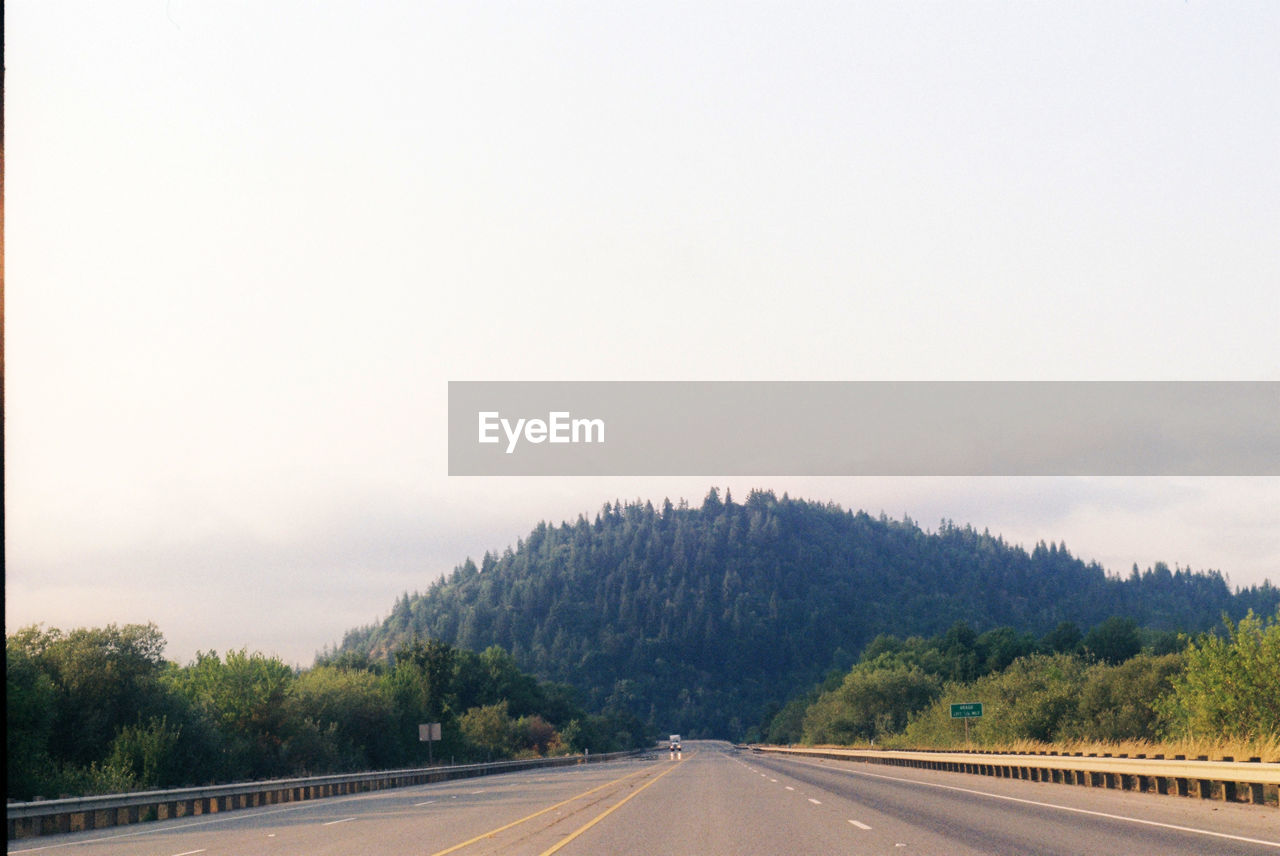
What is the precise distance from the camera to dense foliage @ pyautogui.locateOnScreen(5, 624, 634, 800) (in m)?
34.5

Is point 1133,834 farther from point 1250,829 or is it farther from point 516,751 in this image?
point 516,751

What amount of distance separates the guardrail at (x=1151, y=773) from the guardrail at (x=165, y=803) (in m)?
22.0

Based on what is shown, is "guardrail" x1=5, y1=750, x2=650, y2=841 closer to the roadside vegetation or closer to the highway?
the highway

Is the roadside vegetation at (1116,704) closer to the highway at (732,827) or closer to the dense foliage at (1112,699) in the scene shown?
the dense foliage at (1112,699)

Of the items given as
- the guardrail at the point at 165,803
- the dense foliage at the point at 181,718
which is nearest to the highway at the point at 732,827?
the guardrail at the point at 165,803

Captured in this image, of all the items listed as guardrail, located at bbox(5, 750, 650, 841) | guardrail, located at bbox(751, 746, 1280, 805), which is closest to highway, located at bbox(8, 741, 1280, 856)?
guardrail, located at bbox(751, 746, 1280, 805)

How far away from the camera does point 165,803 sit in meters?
29.5

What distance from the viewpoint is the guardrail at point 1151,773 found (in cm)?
2183

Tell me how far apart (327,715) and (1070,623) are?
126618mm

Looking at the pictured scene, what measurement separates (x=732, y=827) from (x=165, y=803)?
17065 millimetres

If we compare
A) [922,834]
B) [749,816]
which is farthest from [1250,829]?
[749,816]

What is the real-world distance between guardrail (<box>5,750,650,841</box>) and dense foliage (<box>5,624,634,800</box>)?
198cm

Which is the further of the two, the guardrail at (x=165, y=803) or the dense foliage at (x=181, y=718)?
the dense foliage at (x=181, y=718)

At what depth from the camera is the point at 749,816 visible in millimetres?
21438
